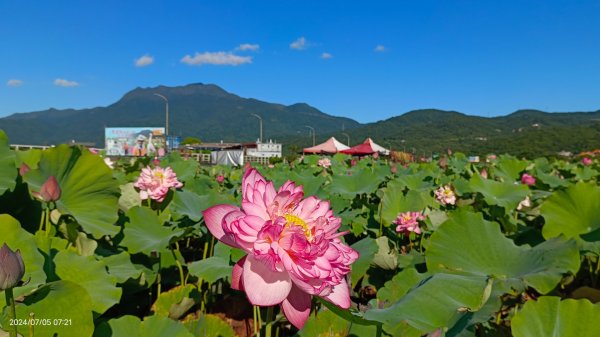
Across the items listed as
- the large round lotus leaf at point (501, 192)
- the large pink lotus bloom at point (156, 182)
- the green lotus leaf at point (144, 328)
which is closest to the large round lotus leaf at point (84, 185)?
the large pink lotus bloom at point (156, 182)

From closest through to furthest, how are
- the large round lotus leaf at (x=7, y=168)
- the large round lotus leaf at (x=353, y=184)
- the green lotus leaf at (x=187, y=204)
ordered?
the large round lotus leaf at (x=7, y=168)
the green lotus leaf at (x=187, y=204)
the large round lotus leaf at (x=353, y=184)

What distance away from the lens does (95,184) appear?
160 centimetres

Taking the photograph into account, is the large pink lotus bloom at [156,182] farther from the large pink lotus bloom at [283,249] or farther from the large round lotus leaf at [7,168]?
the large pink lotus bloom at [283,249]

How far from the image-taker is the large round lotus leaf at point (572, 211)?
5.85ft

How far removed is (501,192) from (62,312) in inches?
93.6

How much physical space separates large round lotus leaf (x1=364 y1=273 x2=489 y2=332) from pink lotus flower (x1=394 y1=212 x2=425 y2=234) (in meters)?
1.24

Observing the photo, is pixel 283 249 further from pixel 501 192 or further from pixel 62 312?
pixel 501 192

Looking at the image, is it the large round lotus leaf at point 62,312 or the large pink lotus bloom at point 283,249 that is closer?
the large pink lotus bloom at point 283,249

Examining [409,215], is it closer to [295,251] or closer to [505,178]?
[295,251]

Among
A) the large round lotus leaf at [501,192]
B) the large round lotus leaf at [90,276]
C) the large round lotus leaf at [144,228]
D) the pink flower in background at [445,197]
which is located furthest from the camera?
the pink flower in background at [445,197]

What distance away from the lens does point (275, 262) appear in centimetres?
55

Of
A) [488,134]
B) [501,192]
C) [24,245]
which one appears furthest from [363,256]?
[488,134]

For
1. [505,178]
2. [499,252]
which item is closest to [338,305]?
[499,252]

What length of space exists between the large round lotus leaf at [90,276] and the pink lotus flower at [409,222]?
1.37 m
